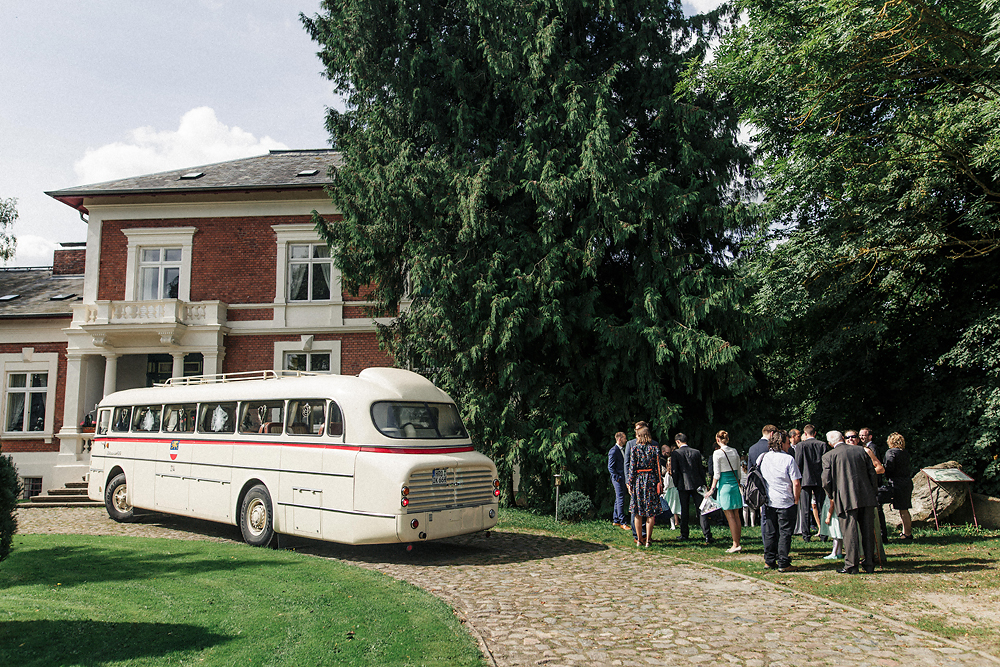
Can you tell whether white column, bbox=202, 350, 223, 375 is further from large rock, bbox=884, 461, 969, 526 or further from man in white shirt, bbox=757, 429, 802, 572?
large rock, bbox=884, 461, 969, 526

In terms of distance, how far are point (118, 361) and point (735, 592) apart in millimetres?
22314

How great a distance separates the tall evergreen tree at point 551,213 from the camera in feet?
45.4

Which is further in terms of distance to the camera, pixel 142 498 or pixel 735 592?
pixel 142 498

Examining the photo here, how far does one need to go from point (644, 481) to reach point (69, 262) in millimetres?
26733

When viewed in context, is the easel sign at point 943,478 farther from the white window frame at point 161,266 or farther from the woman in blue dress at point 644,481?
the white window frame at point 161,266

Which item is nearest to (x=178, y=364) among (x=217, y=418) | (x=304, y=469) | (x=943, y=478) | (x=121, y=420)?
(x=121, y=420)

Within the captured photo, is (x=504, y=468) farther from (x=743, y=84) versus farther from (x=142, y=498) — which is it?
(x=743, y=84)

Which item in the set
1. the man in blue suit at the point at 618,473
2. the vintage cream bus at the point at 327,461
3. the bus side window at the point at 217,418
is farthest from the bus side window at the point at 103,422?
the man in blue suit at the point at 618,473

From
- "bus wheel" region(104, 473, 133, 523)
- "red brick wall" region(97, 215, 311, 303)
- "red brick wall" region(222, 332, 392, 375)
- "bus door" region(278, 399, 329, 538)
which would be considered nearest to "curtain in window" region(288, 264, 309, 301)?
"red brick wall" region(97, 215, 311, 303)

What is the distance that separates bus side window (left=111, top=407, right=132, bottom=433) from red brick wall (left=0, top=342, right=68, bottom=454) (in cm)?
882

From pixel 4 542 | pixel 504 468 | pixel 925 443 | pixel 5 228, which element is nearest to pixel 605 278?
pixel 504 468

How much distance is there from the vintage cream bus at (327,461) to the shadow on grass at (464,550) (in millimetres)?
521

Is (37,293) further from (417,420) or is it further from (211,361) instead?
(417,420)

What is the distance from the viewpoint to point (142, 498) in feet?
45.0
